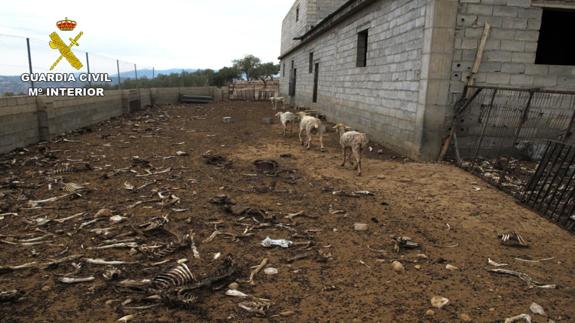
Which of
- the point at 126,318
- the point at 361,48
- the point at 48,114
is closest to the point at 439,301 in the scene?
the point at 126,318

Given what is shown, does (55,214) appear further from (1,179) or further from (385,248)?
(385,248)

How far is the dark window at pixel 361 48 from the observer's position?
12.4 metres

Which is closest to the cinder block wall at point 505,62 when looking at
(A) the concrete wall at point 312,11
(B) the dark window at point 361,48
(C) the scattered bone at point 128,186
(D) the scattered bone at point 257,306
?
(B) the dark window at point 361,48

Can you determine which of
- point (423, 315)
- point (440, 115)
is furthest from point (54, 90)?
point (423, 315)

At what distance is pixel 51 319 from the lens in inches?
104

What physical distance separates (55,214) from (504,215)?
257 inches

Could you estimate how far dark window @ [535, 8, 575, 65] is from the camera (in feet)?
35.1

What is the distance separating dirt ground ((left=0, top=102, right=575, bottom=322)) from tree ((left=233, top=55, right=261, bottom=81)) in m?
63.0

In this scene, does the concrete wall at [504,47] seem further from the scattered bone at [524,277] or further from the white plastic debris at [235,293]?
the white plastic debris at [235,293]

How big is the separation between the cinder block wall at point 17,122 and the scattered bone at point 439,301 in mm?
9546

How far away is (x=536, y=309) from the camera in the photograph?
286 cm

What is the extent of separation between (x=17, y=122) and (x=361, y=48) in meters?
10.9

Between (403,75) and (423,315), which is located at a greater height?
(403,75)

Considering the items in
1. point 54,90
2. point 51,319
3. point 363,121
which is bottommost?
point 51,319
